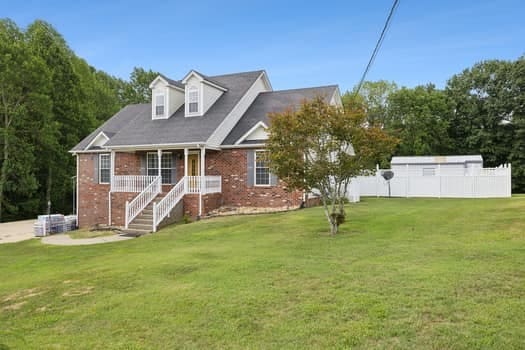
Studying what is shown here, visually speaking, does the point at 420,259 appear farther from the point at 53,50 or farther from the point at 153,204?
the point at 53,50

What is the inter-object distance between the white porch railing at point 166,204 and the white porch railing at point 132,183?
4.85ft

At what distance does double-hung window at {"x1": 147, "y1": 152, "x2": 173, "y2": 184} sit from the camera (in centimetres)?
1972

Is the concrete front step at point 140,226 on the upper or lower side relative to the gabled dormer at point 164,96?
lower

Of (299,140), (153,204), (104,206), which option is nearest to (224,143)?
(153,204)

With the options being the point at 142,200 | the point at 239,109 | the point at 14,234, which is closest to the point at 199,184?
the point at 142,200

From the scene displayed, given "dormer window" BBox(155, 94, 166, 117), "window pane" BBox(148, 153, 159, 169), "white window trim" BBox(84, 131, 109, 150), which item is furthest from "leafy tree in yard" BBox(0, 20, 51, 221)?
"window pane" BBox(148, 153, 159, 169)

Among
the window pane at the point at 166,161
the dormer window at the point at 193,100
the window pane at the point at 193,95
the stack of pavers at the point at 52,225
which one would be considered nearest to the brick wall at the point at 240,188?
the window pane at the point at 166,161

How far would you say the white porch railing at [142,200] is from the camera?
16.4 m

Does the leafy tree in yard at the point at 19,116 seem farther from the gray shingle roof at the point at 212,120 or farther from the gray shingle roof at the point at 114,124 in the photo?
the gray shingle roof at the point at 212,120

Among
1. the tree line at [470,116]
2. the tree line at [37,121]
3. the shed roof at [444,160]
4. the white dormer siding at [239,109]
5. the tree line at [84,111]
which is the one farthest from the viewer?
the tree line at [470,116]

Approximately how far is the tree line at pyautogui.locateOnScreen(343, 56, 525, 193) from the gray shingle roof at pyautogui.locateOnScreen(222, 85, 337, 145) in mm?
14713

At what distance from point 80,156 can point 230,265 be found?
680 inches

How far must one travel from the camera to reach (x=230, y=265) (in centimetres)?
748

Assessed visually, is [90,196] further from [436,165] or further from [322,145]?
[436,165]
